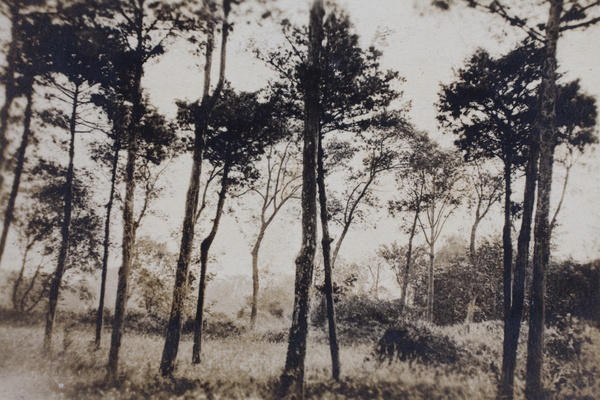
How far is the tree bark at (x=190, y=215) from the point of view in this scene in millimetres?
6023

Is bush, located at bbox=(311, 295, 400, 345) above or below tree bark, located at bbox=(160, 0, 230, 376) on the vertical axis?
below

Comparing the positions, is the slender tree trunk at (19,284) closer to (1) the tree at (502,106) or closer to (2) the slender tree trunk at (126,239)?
(2) the slender tree trunk at (126,239)

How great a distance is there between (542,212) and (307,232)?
4875mm

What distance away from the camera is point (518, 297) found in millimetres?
5828

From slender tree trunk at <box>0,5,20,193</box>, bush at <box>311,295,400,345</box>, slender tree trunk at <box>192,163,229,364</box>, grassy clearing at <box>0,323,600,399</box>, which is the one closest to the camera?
grassy clearing at <box>0,323,600,399</box>

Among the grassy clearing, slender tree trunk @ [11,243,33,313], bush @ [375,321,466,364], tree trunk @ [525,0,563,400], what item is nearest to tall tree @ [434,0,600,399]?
tree trunk @ [525,0,563,400]

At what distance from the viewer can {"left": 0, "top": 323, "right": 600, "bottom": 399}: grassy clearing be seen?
4480 mm

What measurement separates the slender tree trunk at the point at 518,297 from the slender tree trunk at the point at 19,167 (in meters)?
10.1

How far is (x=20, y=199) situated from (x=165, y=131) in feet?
10.7

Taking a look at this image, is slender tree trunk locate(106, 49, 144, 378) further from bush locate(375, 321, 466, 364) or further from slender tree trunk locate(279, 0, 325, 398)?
bush locate(375, 321, 466, 364)

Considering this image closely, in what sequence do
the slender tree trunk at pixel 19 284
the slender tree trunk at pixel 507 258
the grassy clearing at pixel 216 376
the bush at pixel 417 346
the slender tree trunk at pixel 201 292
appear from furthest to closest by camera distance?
the bush at pixel 417 346
the slender tree trunk at pixel 201 292
the slender tree trunk at pixel 507 258
the slender tree trunk at pixel 19 284
the grassy clearing at pixel 216 376

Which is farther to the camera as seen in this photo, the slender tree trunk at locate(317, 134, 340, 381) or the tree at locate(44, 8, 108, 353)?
the slender tree trunk at locate(317, 134, 340, 381)

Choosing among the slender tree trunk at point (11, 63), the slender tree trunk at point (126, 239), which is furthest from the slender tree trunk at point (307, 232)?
the slender tree trunk at point (11, 63)

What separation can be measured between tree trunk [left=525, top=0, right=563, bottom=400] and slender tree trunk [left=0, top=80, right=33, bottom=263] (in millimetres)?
9956
